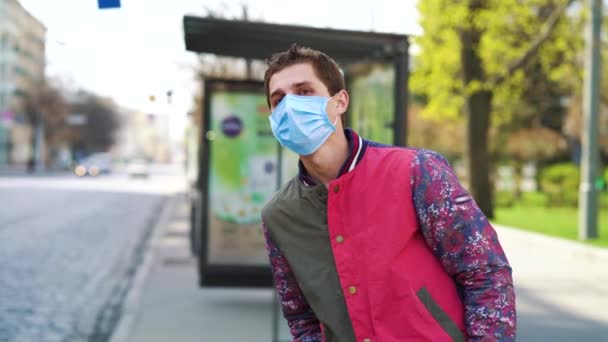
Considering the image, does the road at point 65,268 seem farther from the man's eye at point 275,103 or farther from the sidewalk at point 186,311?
the man's eye at point 275,103

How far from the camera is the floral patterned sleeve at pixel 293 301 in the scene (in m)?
2.35

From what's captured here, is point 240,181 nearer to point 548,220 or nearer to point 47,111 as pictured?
point 548,220

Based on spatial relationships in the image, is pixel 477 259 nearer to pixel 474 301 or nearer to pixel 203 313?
pixel 474 301

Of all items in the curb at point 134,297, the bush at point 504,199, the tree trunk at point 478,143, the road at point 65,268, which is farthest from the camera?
the bush at point 504,199

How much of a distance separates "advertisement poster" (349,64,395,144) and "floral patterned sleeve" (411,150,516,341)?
14.4 ft

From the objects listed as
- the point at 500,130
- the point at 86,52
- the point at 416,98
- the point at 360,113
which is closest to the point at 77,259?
the point at 360,113

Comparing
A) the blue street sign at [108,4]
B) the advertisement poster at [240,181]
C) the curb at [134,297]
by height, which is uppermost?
the blue street sign at [108,4]

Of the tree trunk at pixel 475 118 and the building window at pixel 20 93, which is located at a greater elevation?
the building window at pixel 20 93

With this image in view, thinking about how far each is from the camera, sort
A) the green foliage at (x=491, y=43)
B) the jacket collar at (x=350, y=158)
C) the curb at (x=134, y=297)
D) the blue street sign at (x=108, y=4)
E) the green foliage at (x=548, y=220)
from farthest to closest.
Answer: the green foliage at (x=491, y=43), the green foliage at (x=548, y=220), the curb at (x=134, y=297), the blue street sign at (x=108, y=4), the jacket collar at (x=350, y=158)

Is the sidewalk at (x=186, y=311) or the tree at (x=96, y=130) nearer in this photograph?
the sidewalk at (x=186, y=311)

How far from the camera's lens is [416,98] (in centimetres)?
5209

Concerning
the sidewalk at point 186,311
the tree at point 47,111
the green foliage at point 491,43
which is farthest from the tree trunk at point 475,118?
the tree at point 47,111

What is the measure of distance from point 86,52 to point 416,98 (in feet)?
159

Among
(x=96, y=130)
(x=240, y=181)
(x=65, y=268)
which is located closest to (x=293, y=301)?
(x=240, y=181)
